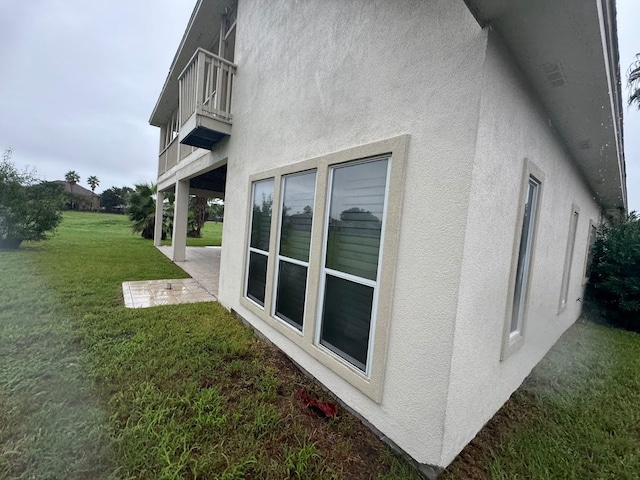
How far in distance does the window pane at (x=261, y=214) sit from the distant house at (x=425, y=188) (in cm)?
5

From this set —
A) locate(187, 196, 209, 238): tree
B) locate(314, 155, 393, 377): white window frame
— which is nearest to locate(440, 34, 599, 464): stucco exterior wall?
locate(314, 155, 393, 377): white window frame

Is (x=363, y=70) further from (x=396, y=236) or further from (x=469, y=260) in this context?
(x=469, y=260)

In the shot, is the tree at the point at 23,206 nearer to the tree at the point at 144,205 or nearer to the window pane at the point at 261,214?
the tree at the point at 144,205

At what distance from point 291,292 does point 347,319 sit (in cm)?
116

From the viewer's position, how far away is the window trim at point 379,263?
7.93 feet

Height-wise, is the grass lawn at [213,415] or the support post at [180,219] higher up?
the support post at [180,219]

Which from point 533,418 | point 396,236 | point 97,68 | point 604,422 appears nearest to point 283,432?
point 396,236

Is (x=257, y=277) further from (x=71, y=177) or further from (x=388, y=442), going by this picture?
(x=71, y=177)

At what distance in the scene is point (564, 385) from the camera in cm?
385

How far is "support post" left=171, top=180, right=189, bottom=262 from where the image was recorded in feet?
33.8

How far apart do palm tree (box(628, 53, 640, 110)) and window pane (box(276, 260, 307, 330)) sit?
15140 mm

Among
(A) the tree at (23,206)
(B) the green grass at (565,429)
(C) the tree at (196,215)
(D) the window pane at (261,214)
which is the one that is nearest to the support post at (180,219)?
(A) the tree at (23,206)

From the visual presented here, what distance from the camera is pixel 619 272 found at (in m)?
7.66

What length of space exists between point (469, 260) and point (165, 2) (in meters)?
15.0
